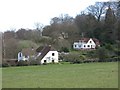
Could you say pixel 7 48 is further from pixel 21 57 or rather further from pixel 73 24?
pixel 73 24

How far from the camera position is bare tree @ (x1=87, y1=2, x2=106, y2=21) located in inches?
3528

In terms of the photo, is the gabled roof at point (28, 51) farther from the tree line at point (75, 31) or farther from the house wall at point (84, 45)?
the house wall at point (84, 45)

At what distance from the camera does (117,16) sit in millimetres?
77562

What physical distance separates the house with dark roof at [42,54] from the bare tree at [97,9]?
64.0 ft

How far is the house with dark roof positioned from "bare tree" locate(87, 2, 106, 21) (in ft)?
64.0

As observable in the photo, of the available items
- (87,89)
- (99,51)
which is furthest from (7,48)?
(87,89)

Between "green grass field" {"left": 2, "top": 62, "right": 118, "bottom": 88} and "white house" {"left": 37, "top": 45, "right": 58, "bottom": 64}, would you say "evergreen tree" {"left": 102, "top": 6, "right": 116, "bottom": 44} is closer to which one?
"white house" {"left": 37, "top": 45, "right": 58, "bottom": 64}

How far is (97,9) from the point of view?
90.1 m

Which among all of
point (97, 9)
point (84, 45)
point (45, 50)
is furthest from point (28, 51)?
point (97, 9)

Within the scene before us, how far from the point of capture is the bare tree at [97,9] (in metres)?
89.6

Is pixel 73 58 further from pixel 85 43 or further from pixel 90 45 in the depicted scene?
pixel 90 45

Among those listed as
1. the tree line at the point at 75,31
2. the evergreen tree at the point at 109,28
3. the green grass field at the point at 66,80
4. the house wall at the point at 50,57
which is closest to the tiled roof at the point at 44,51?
the house wall at the point at 50,57

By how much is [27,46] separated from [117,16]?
2316cm

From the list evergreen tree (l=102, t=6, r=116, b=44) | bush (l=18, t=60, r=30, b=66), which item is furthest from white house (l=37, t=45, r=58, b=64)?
evergreen tree (l=102, t=6, r=116, b=44)
